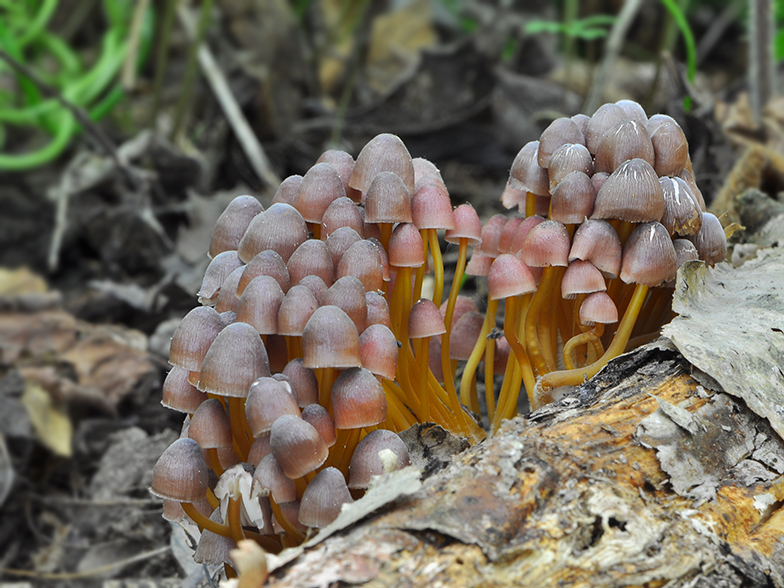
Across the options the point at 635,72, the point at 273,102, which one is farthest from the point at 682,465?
the point at 635,72

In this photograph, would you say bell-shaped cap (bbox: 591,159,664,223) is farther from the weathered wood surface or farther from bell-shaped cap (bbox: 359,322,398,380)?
bell-shaped cap (bbox: 359,322,398,380)

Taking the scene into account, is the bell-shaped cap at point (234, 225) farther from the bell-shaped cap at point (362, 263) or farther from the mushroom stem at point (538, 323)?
the mushroom stem at point (538, 323)

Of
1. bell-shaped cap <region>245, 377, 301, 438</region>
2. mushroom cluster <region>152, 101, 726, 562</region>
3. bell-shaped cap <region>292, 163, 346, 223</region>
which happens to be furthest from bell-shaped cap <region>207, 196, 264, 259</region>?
bell-shaped cap <region>245, 377, 301, 438</region>

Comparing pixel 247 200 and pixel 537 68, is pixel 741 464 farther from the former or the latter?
pixel 537 68

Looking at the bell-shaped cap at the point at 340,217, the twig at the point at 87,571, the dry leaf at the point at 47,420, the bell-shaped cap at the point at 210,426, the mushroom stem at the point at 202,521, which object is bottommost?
the twig at the point at 87,571

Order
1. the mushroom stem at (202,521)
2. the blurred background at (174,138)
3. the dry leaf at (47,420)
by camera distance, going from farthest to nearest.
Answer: the dry leaf at (47,420) → the blurred background at (174,138) → the mushroom stem at (202,521)

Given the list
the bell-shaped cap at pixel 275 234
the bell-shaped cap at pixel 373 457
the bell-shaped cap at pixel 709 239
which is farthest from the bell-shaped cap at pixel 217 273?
the bell-shaped cap at pixel 709 239

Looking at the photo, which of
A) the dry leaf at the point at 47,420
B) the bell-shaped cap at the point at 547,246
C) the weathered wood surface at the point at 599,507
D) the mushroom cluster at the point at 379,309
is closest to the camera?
the weathered wood surface at the point at 599,507
